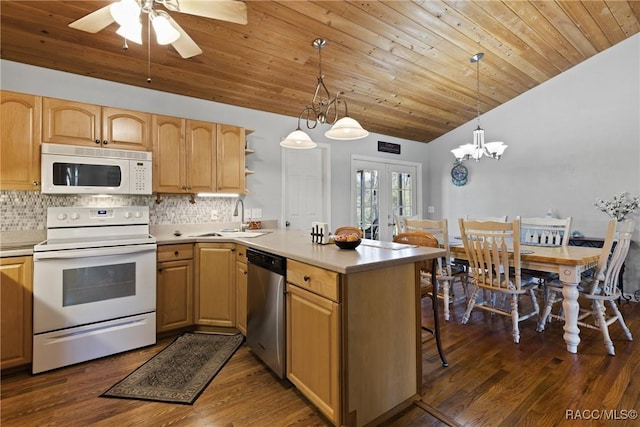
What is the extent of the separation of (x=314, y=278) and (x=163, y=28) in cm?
157

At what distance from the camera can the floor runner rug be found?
1.91 meters

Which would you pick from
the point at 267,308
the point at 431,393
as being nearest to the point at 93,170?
the point at 267,308

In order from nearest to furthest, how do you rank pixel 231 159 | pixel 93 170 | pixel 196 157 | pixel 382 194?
1. pixel 93 170
2. pixel 196 157
3. pixel 231 159
4. pixel 382 194

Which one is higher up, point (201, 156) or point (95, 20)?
point (95, 20)

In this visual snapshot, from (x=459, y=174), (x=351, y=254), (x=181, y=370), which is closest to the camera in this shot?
(x=351, y=254)

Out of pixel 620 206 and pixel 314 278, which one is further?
pixel 620 206

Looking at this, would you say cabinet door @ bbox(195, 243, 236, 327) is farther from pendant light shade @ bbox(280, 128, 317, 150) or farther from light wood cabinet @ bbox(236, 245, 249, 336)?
pendant light shade @ bbox(280, 128, 317, 150)

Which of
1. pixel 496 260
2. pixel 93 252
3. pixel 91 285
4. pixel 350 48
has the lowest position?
pixel 91 285

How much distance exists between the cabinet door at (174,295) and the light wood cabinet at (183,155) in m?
0.75

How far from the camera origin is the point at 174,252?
2.69 m

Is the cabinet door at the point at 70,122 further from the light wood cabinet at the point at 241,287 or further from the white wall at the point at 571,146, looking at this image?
the white wall at the point at 571,146

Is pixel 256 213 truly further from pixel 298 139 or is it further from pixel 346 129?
pixel 346 129

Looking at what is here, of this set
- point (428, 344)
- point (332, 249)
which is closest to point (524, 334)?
point (428, 344)

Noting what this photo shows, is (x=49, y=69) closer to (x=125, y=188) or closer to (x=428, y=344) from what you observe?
(x=125, y=188)
